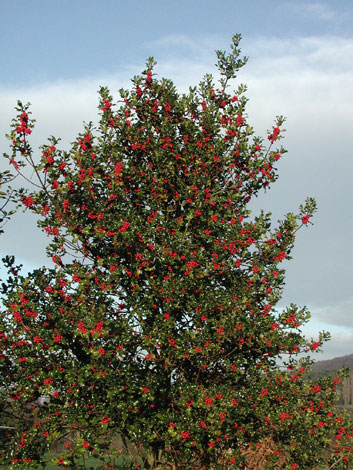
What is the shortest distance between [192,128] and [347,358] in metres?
165

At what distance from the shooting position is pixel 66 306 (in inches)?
403

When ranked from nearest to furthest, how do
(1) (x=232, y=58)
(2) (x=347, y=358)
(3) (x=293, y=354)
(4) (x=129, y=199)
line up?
(3) (x=293, y=354)
(4) (x=129, y=199)
(1) (x=232, y=58)
(2) (x=347, y=358)

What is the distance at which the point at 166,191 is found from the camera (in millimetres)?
11500

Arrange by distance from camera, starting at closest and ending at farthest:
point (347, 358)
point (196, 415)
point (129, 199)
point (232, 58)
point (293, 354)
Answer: point (196, 415)
point (293, 354)
point (129, 199)
point (232, 58)
point (347, 358)

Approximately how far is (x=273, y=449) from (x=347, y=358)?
16416 centimetres

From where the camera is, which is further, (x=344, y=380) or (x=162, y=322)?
(x=344, y=380)

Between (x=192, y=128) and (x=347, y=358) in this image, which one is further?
(x=347, y=358)

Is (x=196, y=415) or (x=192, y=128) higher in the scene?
(x=192, y=128)

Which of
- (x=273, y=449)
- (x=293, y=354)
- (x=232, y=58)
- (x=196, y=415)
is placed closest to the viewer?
(x=196, y=415)

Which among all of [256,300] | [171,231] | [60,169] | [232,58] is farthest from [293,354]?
[232,58]

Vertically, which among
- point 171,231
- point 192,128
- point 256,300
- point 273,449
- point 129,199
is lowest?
point 273,449

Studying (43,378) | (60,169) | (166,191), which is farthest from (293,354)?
(60,169)

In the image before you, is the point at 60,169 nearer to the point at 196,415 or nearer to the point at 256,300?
the point at 256,300

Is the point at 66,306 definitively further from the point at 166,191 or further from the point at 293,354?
the point at 293,354
